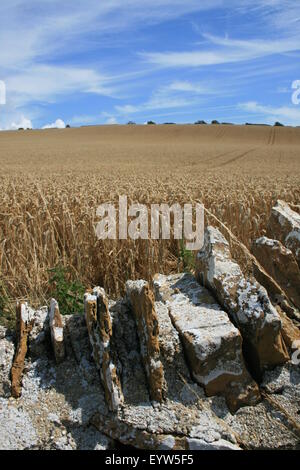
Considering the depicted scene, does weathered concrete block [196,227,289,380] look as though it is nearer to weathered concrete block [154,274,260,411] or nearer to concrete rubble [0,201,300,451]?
concrete rubble [0,201,300,451]

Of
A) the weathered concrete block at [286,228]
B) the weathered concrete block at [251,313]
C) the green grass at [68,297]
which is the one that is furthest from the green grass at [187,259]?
the weathered concrete block at [251,313]

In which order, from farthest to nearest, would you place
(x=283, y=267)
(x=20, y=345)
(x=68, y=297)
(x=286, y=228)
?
1. (x=68, y=297)
2. (x=286, y=228)
3. (x=283, y=267)
4. (x=20, y=345)

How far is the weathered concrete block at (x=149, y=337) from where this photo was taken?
2.67 metres

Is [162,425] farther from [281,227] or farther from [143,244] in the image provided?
[143,244]

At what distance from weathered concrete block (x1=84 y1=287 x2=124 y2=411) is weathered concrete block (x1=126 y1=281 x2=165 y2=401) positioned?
0.19 meters

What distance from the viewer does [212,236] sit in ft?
11.6

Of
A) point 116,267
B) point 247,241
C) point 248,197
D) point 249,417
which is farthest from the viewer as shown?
point 248,197

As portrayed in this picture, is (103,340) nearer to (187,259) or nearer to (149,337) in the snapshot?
(149,337)

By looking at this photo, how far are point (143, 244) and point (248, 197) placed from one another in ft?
11.5

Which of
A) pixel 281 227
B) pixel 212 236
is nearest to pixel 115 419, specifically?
pixel 212 236

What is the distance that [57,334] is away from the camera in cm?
288

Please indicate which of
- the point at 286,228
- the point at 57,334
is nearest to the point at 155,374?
the point at 57,334

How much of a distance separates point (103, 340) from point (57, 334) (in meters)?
0.34

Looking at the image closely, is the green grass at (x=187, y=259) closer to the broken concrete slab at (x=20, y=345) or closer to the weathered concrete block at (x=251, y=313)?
the weathered concrete block at (x=251, y=313)
